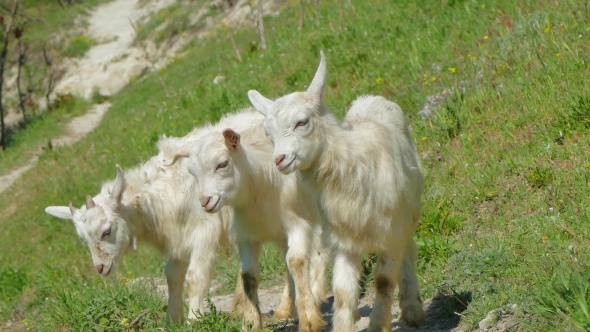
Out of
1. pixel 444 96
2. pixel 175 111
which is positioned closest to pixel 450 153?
pixel 444 96

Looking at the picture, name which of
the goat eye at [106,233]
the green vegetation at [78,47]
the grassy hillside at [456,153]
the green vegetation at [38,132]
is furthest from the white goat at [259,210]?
the green vegetation at [78,47]

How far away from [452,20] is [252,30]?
485 inches

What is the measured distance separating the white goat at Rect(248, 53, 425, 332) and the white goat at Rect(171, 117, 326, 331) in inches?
23.6

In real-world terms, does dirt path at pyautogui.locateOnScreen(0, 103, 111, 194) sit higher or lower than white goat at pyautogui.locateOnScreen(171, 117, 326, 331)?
lower

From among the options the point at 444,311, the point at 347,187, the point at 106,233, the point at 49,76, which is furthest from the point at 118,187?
the point at 49,76

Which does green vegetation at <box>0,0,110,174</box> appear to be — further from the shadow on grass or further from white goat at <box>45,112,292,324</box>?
the shadow on grass

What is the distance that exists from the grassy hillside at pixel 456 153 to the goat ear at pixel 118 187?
3.24 feet

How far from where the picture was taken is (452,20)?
490 inches

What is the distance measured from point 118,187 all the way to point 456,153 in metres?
3.91

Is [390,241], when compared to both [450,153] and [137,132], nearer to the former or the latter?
[450,153]

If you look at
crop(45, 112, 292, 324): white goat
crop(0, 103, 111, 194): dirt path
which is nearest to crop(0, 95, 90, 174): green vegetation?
crop(0, 103, 111, 194): dirt path

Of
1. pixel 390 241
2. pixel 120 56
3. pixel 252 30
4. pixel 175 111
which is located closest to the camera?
pixel 390 241

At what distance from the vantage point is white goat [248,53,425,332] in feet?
18.9

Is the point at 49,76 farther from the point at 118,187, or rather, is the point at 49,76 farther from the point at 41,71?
the point at 118,187
